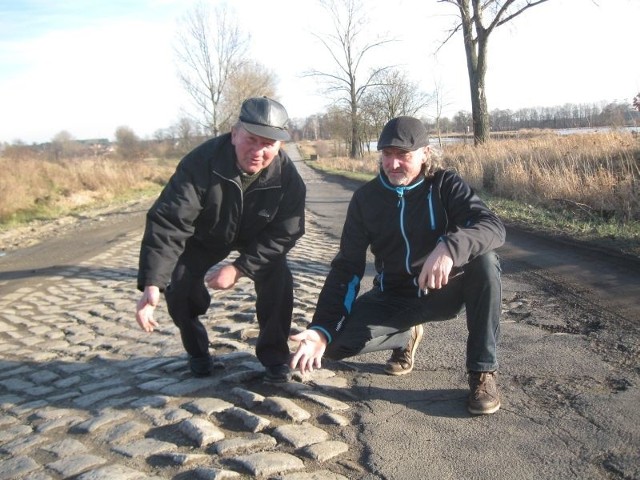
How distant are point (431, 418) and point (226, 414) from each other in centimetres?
111

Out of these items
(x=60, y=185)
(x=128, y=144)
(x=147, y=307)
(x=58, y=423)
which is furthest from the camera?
(x=128, y=144)

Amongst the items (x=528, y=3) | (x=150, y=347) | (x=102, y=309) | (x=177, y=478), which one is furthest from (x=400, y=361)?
(x=528, y=3)

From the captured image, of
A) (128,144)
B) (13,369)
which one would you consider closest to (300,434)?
(13,369)

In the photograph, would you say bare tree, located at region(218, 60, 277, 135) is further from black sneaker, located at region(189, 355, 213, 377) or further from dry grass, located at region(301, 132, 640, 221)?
black sneaker, located at region(189, 355, 213, 377)

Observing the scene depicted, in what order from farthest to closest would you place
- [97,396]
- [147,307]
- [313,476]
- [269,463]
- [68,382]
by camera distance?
1. [68,382]
2. [97,396]
3. [147,307]
4. [269,463]
5. [313,476]

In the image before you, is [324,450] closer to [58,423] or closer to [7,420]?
[58,423]

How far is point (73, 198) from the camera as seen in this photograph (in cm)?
2248

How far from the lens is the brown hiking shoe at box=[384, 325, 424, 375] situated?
3721 mm

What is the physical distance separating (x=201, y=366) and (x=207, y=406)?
21.6 inches

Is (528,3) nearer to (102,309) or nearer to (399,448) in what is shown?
(102,309)

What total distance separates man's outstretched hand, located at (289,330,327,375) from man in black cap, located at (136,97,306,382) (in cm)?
64

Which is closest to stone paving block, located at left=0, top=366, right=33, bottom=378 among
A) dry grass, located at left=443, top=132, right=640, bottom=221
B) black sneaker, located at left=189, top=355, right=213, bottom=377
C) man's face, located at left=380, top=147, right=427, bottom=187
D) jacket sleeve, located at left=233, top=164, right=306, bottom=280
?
black sneaker, located at left=189, top=355, right=213, bottom=377

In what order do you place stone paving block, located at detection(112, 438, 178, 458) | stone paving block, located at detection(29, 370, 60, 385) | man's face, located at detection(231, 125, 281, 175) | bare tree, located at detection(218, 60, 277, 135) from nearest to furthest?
stone paving block, located at detection(112, 438, 178, 458) < man's face, located at detection(231, 125, 281, 175) < stone paving block, located at detection(29, 370, 60, 385) < bare tree, located at detection(218, 60, 277, 135)

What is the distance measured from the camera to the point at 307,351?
2861 millimetres
